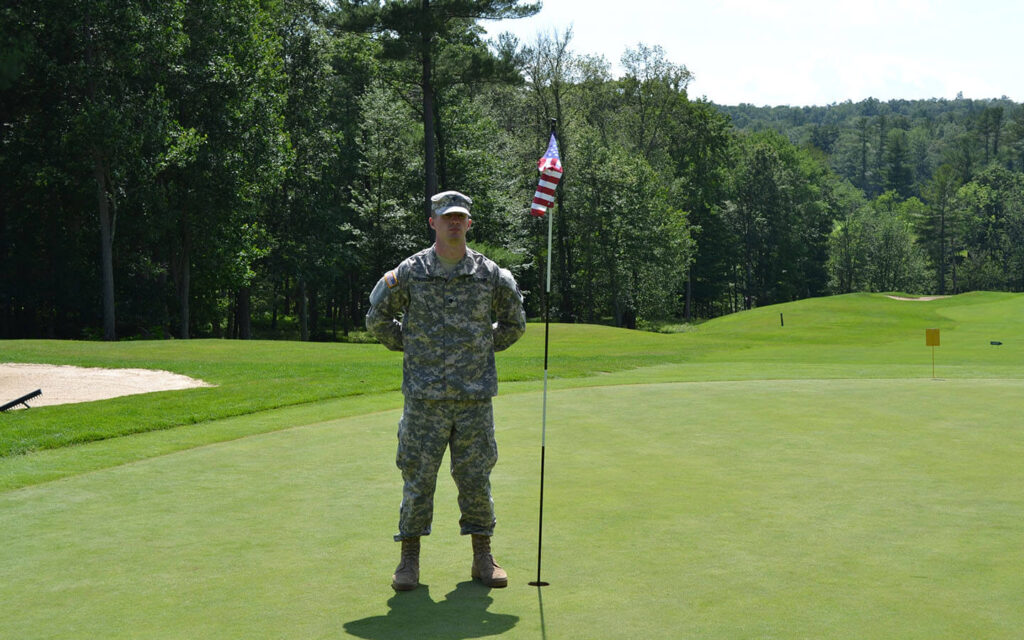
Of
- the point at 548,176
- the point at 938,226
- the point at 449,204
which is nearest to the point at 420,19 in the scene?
the point at 548,176

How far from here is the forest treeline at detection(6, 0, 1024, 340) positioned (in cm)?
3253

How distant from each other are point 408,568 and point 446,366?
3.81 feet

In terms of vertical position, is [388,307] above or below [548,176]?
below

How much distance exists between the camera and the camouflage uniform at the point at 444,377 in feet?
17.8

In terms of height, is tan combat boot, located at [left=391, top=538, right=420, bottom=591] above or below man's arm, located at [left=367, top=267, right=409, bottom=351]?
below

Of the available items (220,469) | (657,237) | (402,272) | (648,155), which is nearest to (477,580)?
(402,272)

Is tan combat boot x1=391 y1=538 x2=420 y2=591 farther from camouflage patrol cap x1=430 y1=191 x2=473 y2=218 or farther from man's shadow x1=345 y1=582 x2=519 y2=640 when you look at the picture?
camouflage patrol cap x1=430 y1=191 x2=473 y2=218

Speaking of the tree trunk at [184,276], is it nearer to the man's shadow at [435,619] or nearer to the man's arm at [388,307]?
the man's arm at [388,307]

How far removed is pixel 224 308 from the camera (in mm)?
51344

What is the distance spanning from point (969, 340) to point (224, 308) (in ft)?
123

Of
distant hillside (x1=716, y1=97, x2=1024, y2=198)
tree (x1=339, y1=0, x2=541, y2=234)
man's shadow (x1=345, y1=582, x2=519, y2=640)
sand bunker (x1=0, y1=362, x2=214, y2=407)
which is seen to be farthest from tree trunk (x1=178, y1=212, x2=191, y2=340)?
distant hillside (x1=716, y1=97, x2=1024, y2=198)

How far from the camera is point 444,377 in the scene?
5.39 m

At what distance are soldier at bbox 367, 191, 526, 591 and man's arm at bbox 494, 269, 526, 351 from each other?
0.09 meters

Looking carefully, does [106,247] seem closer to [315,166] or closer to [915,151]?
[315,166]
